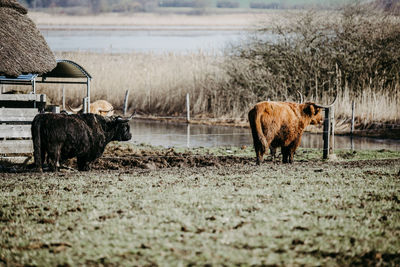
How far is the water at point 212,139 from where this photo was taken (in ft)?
66.0

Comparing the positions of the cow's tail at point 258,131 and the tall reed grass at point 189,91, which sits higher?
the tall reed grass at point 189,91

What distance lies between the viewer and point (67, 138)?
1245cm

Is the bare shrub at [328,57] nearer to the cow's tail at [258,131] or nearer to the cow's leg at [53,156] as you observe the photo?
the cow's tail at [258,131]

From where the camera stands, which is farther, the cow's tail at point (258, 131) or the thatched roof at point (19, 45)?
the thatched roof at point (19, 45)

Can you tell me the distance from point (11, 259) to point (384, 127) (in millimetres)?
20922

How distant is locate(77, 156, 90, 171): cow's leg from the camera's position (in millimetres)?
→ 12953

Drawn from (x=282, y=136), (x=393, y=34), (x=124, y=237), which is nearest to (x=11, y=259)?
(x=124, y=237)

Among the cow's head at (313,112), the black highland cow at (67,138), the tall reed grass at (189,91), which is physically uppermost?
the tall reed grass at (189,91)

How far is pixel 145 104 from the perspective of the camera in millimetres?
31969

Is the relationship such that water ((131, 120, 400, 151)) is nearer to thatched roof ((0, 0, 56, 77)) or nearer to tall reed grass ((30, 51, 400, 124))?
tall reed grass ((30, 51, 400, 124))

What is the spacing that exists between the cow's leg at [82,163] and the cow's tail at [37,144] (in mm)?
1090

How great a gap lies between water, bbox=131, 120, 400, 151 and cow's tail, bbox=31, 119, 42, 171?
7.72 meters

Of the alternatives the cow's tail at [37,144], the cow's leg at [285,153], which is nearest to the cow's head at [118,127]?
the cow's tail at [37,144]

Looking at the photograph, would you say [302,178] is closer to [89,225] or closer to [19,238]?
[89,225]
